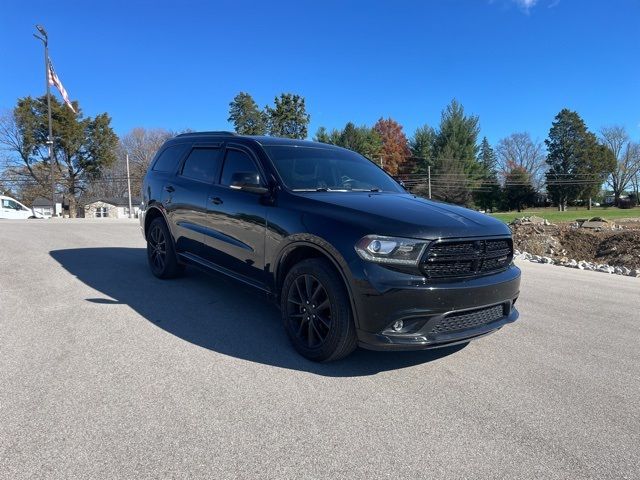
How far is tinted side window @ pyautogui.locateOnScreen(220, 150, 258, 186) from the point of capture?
4.72 meters

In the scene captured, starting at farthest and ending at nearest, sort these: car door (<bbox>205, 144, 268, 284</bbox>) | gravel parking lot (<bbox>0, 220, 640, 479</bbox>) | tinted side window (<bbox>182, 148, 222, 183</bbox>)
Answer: tinted side window (<bbox>182, 148, 222, 183</bbox>), car door (<bbox>205, 144, 268, 284</bbox>), gravel parking lot (<bbox>0, 220, 640, 479</bbox>)

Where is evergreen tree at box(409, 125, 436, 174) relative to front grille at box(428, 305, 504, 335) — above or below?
above

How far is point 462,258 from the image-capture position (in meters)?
3.43

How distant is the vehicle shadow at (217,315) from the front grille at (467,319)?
1.83 ft

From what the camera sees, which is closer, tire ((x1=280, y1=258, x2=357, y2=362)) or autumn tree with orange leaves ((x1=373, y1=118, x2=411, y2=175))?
tire ((x1=280, y1=258, x2=357, y2=362))

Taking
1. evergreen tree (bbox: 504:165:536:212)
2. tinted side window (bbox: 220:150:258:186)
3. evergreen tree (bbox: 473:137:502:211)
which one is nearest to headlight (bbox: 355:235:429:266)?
tinted side window (bbox: 220:150:258:186)

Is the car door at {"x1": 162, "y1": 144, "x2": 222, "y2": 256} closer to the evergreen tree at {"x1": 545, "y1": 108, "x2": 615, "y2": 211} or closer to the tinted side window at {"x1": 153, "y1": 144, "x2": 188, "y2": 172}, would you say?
the tinted side window at {"x1": 153, "y1": 144, "x2": 188, "y2": 172}

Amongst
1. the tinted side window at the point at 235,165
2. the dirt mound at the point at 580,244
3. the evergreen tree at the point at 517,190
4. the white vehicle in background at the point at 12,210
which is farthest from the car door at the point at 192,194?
the evergreen tree at the point at 517,190

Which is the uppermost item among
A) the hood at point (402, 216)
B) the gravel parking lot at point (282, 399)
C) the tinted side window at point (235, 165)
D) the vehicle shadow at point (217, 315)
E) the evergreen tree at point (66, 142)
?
the evergreen tree at point (66, 142)

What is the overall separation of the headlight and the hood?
5cm

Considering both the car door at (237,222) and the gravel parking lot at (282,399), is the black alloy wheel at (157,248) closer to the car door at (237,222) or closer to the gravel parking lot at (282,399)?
the gravel parking lot at (282,399)

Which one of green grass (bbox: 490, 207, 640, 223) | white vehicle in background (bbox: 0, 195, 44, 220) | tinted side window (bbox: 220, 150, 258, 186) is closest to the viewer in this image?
tinted side window (bbox: 220, 150, 258, 186)

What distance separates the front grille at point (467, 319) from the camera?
3.34m

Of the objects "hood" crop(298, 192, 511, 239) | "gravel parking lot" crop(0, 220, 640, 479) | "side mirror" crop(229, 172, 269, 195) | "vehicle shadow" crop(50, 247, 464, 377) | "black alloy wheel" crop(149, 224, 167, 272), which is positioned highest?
"side mirror" crop(229, 172, 269, 195)
